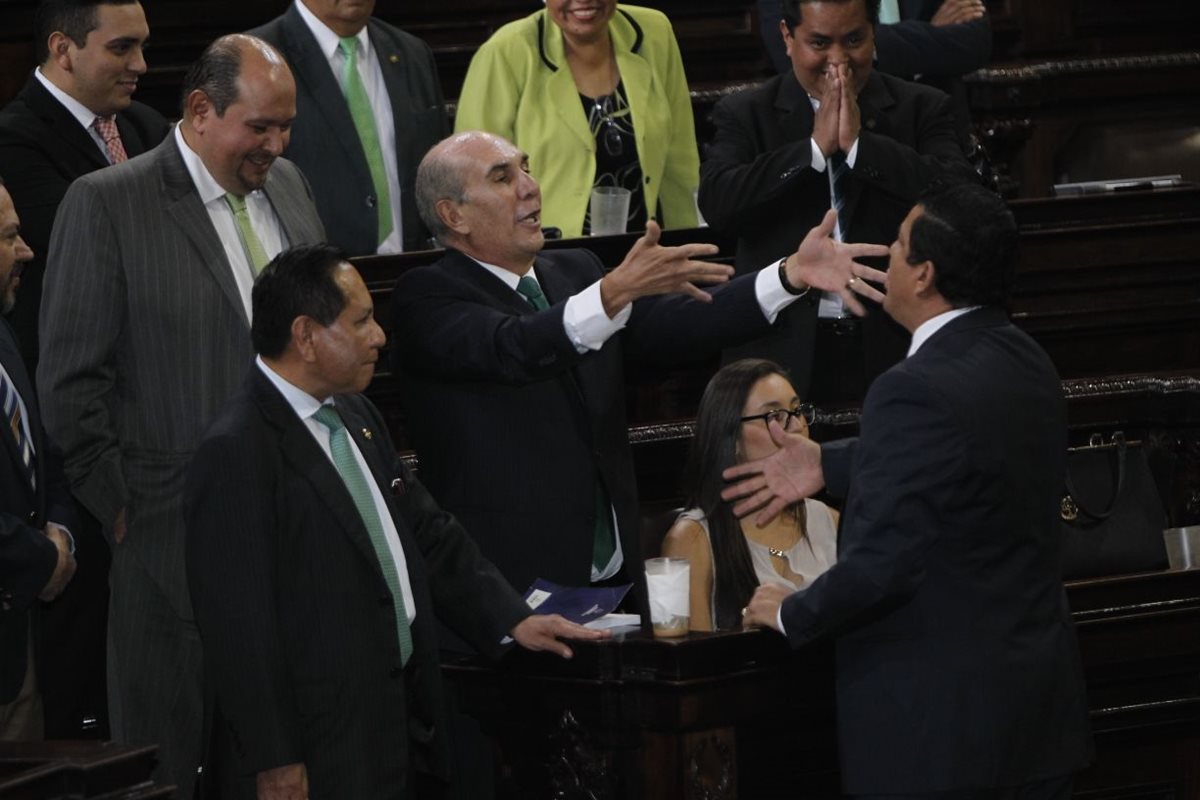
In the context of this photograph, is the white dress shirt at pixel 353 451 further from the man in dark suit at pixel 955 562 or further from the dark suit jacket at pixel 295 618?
the man in dark suit at pixel 955 562

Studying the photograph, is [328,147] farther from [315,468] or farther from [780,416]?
[315,468]

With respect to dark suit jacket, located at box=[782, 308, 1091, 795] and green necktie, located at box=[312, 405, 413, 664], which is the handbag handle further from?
green necktie, located at box=[312, 405, 413, 664]

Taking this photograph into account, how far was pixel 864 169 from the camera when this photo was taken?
4.23 meters

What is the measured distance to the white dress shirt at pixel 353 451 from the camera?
10.7 feet

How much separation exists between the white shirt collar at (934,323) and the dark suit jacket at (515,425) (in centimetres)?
59

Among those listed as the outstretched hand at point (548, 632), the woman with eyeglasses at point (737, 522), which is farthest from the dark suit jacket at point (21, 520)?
the woman with eyeglasses at point (737, 522)

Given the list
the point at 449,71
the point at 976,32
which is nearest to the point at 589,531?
the point at 976,32

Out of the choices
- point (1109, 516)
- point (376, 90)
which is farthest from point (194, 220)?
point (1109, 516)

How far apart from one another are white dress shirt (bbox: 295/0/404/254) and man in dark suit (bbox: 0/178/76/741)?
4.18 ft

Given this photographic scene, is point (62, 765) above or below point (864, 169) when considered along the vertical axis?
below

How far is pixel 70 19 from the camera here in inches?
164

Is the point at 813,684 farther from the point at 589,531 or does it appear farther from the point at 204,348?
the point at 204,348

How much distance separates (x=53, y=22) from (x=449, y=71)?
2120 mm

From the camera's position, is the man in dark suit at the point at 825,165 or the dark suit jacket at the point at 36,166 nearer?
the dark suit jacket at the point at 36,166
